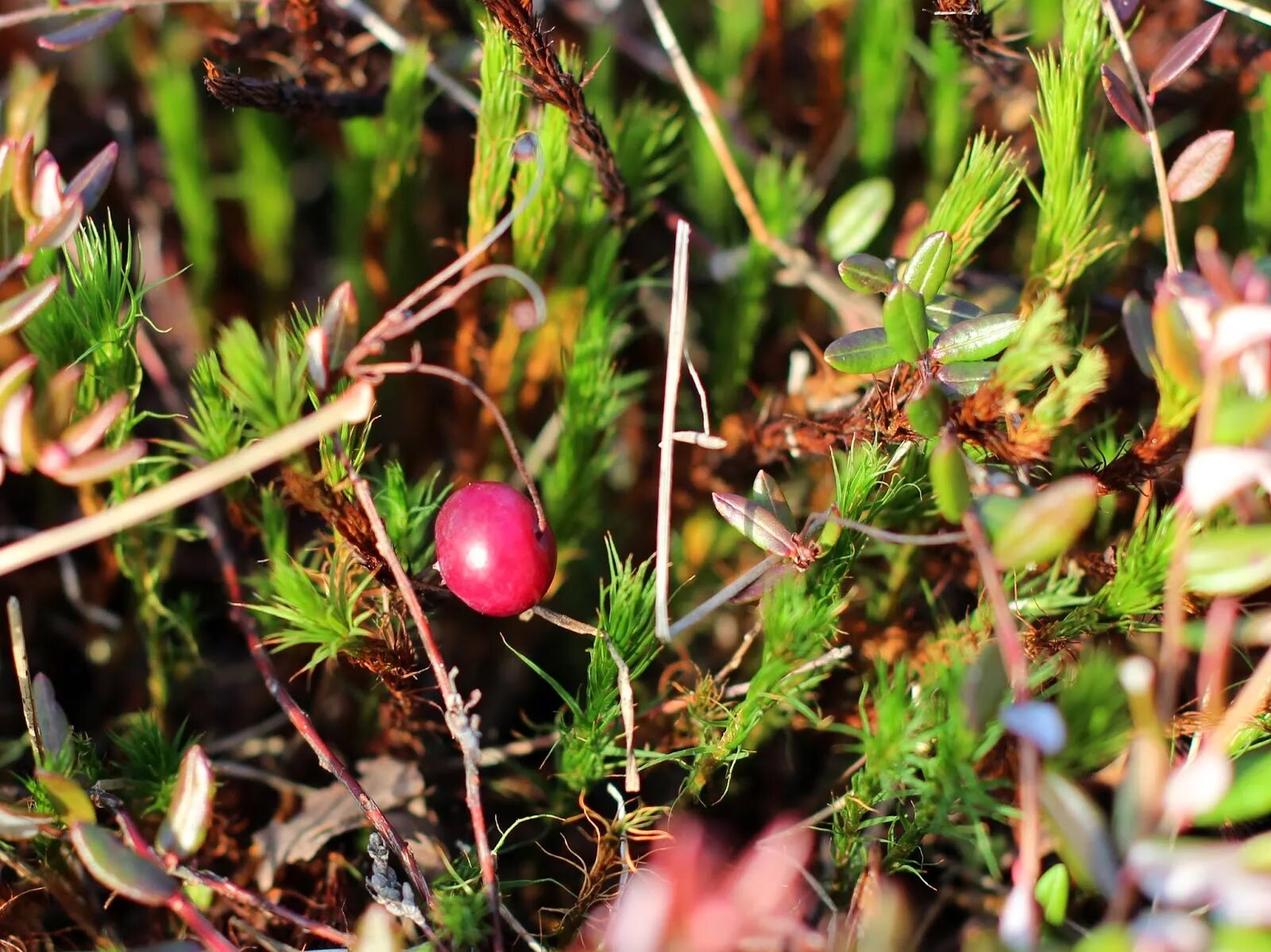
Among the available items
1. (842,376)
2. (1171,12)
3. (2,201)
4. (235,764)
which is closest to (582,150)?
(842,376)

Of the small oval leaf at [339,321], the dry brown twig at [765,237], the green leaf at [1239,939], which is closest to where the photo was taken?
the green leaf at [1239,939]

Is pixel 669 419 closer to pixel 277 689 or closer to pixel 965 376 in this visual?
pixel 965 376

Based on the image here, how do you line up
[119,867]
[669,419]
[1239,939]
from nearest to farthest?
1. [1239,939]
2. [119,867]
3. [669,419]

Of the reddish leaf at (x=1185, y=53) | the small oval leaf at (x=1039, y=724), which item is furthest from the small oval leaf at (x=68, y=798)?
the reddish leaf at (x=1185, y=53)

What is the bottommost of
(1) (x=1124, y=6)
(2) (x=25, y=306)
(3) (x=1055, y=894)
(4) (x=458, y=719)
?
(3) (x=1055, y=894)

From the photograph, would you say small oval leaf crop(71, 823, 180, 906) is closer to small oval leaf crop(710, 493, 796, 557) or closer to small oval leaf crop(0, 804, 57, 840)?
small oval leaf crop(0, 804, 57, 840)

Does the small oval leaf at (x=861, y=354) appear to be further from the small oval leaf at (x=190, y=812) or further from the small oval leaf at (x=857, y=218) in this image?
the small oval leaf at (x=190, y=812)

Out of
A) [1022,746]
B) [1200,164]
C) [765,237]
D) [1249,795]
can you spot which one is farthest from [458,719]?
[1200,164]

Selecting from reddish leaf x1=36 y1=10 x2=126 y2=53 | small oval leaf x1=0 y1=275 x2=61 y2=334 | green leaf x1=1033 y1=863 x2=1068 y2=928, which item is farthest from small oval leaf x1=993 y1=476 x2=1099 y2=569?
reddish leaf x1=36 y1=10 x2=126 y2=53
